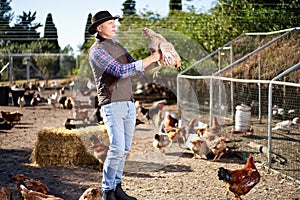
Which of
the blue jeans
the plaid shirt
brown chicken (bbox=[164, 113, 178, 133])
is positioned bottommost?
brown chicken (bbox=[164, 113, 178, 133])

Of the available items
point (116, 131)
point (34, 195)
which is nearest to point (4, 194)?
point (34, 195)

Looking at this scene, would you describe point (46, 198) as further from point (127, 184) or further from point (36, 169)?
point (36, 169)

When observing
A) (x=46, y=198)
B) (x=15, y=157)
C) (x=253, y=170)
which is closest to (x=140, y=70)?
(x=46, y=198)

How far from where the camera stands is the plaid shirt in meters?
3.22

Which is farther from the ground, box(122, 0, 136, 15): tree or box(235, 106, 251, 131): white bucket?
box(122, 0, 136, 15): tree

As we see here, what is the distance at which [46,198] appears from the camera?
11.0ft

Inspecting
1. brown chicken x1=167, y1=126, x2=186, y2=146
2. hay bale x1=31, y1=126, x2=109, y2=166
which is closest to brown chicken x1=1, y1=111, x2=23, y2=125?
hay bale x1=31, y1=126, x2=109, y2=166

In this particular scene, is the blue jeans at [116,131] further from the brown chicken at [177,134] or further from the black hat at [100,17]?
the brown chicken at [177,134]

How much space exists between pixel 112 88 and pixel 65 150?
107 inches

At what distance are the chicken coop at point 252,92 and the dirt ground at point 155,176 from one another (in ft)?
3.13

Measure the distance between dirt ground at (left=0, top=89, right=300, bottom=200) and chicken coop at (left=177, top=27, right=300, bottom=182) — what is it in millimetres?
955

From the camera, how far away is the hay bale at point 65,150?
5824 mm

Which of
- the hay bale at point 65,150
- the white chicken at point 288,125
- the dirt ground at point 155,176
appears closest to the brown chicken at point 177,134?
the dirt ground at point 155,176

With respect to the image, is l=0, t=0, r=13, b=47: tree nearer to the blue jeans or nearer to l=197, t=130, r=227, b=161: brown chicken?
l=197, t=130, r=227, b=161: brown chicken
